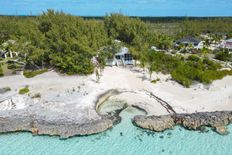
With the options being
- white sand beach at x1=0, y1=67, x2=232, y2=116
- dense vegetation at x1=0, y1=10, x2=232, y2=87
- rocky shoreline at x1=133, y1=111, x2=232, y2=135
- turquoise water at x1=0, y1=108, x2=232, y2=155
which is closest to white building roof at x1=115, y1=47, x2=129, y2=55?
dense vegetation at x1=0, y1=10, x2=232, y2=87

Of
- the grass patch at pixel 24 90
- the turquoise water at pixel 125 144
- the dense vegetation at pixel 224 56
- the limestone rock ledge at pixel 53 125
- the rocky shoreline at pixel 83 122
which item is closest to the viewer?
the turquoise water at pixel 125 144

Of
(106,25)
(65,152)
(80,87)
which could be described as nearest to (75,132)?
(65,152)

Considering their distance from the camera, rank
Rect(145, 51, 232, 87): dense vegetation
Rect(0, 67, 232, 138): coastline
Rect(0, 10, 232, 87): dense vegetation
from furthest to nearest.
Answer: Rect(0, 10, 232, 87): dense vegetation < Rect(145, 51, 232, 87): dense vegetation < Rect(0, 67, 232, 138): coastline

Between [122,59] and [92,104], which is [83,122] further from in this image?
[122,59]

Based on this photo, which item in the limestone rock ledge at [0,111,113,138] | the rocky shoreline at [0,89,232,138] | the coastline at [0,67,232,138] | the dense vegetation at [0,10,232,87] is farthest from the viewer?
the dense vegetation at [0,10,232,87]

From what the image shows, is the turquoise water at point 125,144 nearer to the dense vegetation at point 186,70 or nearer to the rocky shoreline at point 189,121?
the rocky shoreline at point 189,121

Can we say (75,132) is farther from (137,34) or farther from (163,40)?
(163,40)

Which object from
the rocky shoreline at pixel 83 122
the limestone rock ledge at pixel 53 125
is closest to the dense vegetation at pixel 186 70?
the rocky shoreline at pixel 83 122

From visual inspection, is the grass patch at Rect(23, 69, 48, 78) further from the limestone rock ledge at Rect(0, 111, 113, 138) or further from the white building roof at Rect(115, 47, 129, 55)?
the white building roof at Rect(115, 47, 129, 55)
